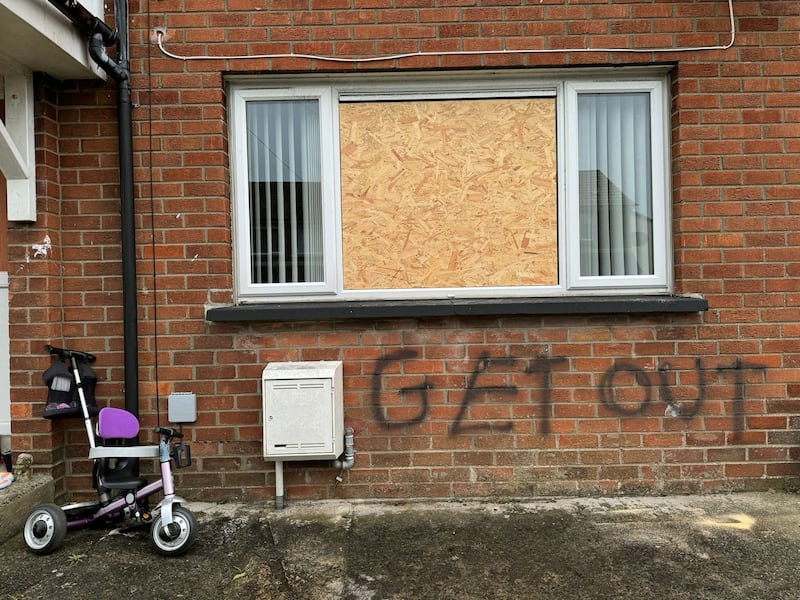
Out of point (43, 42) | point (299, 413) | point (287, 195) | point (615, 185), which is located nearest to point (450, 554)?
point (299, 413)

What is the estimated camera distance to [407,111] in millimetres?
4129

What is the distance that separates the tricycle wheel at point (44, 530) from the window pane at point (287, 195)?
178 cm

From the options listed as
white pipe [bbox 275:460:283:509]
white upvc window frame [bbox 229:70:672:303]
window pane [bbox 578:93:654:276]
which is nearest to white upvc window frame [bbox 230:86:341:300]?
white upvc window frame [bbox 229:70:672:303]

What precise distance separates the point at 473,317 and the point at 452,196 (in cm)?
83

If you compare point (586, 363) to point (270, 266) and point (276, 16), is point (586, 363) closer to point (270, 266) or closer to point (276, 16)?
point (270, 266)

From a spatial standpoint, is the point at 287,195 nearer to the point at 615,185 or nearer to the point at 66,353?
the point at 66,353

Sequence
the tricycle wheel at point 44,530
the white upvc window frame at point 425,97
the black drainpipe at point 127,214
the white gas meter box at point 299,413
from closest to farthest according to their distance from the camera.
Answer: the tricycle wheel at point 44,530 → the white gas meter box at point 299,413 → the black drainpipe at point 127,214 → the white upvc window frame at point 425,97

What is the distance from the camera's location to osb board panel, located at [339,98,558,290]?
4.13 m

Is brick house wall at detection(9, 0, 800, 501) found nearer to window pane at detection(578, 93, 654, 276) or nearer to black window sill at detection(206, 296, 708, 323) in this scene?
black window sill at detection(206, 296, 708, 323)

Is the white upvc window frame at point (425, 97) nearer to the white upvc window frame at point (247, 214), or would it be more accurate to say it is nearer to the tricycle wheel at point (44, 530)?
the white upvc window frame at point (247, 214)

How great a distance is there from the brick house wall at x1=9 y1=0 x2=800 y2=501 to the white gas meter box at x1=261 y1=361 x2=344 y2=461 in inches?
13.0

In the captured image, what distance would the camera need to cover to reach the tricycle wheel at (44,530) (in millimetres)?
3236

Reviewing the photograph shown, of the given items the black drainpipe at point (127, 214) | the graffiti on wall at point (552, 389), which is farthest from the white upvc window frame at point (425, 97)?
the black drainpipe at point (127, 214)

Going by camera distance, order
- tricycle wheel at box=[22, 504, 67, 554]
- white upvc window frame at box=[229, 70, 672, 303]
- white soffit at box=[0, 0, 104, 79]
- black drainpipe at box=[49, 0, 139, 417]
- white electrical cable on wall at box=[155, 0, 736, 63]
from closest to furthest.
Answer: white soffit at box=[0, 0, 104, 79] < tricycle wheel at box=[22, 504, 67, 554] < black drainpipe at box=[49, 0, 139, 417] < white electrical cable on wall at box=[155, 0, 736, 63] < white upvc window frame at box=[229, 70, 672, 303]
